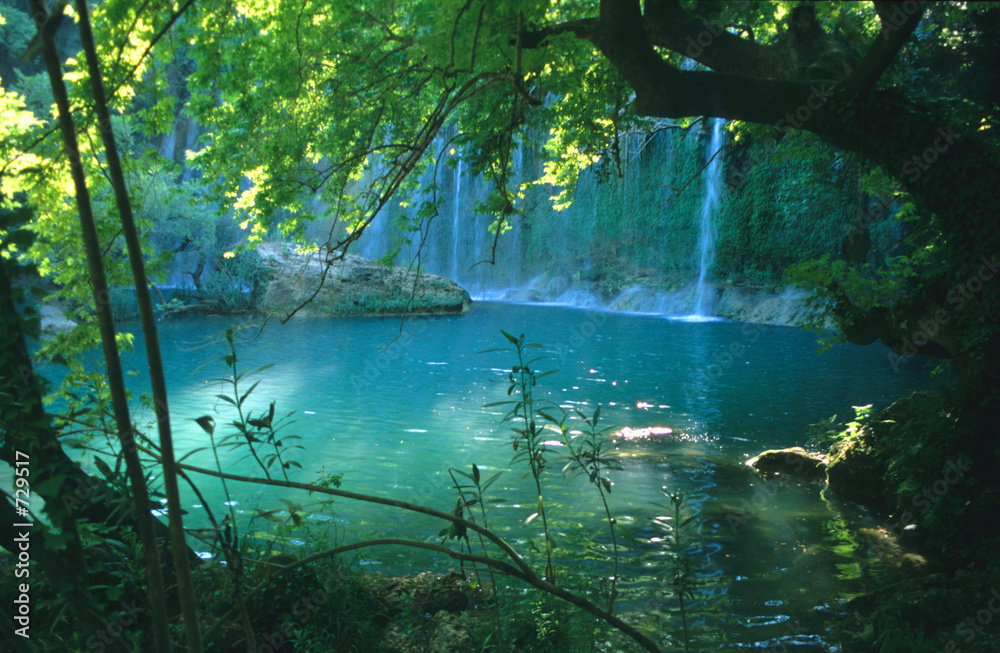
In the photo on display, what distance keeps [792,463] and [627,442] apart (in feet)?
6.98

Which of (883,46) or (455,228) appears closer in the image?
(883,46)

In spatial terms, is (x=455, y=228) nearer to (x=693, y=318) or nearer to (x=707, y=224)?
(x=707, y=224)

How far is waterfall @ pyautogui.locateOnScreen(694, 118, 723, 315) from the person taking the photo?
2512 centimetres

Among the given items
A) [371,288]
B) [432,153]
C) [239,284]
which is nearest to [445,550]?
[432,153]

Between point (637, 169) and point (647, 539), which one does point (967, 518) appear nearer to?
point (647, 539)

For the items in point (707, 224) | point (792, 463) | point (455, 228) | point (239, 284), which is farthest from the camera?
point (455, 228)

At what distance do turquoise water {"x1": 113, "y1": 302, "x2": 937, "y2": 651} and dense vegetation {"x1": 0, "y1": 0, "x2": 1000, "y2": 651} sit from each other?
61 centimetres

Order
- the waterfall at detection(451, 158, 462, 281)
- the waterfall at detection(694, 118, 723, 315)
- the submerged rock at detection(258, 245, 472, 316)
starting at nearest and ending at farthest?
the waterfall at detection(694, 118, 723, 315) → the submerged rock at detection(258, 245, 472, 316) → the waterfall at detection(451, 158, 462, 281)

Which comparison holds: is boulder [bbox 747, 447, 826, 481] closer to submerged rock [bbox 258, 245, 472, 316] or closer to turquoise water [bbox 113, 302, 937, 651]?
turquoise water [bbox 113, 302, 937, 651]

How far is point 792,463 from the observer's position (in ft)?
24.7

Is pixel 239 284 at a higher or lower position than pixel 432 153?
lower

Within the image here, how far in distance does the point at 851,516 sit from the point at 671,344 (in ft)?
37.4

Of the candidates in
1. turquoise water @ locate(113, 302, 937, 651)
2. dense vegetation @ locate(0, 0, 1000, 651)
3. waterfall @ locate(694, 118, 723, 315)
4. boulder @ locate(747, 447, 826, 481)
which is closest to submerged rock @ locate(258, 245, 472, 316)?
turquoise water @ locate(113, 302, 937, 651)

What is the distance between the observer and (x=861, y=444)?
6.82 metres
